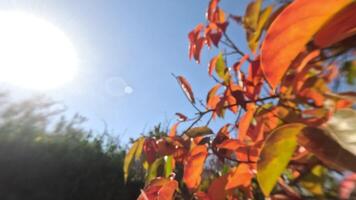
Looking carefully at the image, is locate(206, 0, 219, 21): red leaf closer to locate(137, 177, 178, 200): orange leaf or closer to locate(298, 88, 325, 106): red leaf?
locate(298, 88, 325, 106): red leaf

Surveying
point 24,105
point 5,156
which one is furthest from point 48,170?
point 24,105

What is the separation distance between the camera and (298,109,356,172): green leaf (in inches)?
11.0

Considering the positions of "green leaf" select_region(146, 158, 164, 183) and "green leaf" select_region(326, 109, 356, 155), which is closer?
"green leaf" select_region(326, 109, 356, 155)

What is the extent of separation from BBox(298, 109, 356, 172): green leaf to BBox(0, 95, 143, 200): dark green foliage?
393cm

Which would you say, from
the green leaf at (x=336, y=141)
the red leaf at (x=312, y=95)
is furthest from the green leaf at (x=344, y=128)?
the red leaf at (x=312, y=95)

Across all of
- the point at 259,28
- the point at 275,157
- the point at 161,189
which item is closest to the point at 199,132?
the point at 161,189

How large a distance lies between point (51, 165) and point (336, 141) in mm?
4325

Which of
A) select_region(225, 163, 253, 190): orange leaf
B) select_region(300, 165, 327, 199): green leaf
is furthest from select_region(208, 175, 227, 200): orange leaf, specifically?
select_region(300, 165, 327, 199): green leaf

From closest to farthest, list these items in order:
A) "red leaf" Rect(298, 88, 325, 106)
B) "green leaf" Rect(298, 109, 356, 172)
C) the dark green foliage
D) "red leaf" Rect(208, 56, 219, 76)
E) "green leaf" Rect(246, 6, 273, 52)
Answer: "green leaf" Rect(298, 109, 356, 172)
"red leaf" Rect(298, 88, 325, 106)
"green leaf" Rect(246, 6, 273, 52)
"red leaf" Rect(208, 56, 219, 76)
the dark green foliage

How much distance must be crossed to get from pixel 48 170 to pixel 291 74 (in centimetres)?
380

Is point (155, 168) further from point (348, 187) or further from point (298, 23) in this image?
point (298, 23)

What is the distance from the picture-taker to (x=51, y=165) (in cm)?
427

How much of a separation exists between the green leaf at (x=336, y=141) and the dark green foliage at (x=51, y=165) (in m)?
3.93

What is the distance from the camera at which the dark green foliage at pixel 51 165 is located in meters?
3.99
